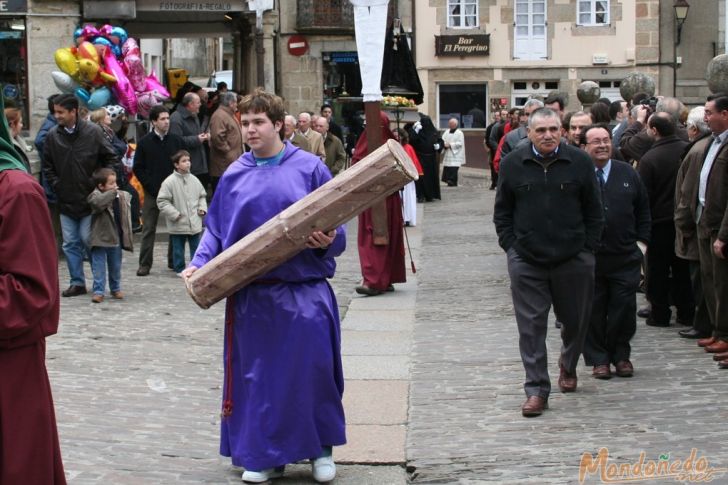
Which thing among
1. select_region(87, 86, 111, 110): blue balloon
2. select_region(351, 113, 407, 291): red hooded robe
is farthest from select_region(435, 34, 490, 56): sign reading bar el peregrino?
select_region(351, 113, 407, 291): red hooded robe

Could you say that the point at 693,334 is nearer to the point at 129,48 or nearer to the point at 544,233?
the point at 544,233

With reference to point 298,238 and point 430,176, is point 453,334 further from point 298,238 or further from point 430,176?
point 430,176

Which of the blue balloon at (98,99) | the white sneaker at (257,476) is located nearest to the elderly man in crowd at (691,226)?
the white sneaker at (257,476)

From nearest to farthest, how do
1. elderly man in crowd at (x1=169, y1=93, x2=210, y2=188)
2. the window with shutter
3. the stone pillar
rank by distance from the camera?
the stone pillar < elderly man in crowd at (x1=169, y1=93, x2=210, y2=188) < the window with shutter

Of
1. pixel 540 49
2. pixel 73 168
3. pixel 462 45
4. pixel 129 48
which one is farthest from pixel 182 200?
pixel 540 49

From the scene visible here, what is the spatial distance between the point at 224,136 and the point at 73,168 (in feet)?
15.0

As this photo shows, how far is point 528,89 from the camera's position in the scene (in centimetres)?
3916

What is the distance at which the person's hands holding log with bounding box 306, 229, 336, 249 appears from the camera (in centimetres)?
602

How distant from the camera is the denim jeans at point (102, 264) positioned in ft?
41.2

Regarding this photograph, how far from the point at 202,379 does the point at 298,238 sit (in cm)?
348

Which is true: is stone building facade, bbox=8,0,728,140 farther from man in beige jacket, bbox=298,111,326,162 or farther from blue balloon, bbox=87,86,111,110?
blue balloon, bbox=87,86,111,110

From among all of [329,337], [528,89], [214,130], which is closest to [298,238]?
[329,337]

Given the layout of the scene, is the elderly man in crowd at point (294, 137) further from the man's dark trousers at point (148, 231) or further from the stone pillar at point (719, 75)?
the stone pillar at point (719, 75)

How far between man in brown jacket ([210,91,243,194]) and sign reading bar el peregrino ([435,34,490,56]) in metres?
21.7
